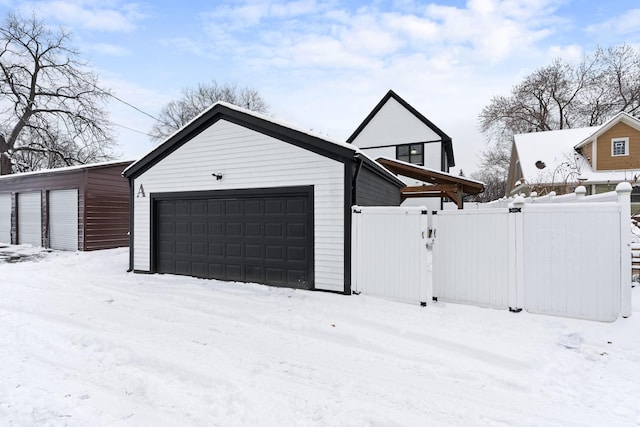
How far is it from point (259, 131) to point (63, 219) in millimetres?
10839

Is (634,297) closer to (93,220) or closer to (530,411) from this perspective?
(530,411)

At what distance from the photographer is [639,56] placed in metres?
22.7

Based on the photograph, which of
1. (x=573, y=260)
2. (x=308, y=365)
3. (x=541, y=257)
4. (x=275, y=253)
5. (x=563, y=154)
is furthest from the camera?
(x=563, y=154)

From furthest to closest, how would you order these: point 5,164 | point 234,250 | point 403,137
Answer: point 5,164 < point 403,137 < point 234,250

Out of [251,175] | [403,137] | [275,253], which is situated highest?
[403,137]

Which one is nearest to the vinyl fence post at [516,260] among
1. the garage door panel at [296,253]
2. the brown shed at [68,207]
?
the garage door panel at [296,253]

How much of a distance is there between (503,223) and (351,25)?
276 inches

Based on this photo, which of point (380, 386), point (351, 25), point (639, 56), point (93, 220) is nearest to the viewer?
point (380, 386)

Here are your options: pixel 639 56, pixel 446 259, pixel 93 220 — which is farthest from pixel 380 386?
pixel 639 56

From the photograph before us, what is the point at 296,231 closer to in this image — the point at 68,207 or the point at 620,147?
the point at 68,207

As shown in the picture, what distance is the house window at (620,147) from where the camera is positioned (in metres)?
17.2

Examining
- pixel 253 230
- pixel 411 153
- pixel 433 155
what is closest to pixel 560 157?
pixel 433 155

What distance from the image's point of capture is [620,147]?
17344 millimetres

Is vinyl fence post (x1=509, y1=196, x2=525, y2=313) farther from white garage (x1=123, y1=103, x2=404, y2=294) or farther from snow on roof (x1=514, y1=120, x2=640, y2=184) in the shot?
snow on roof (x1=514, y1=120, x2=640, y2=184)
